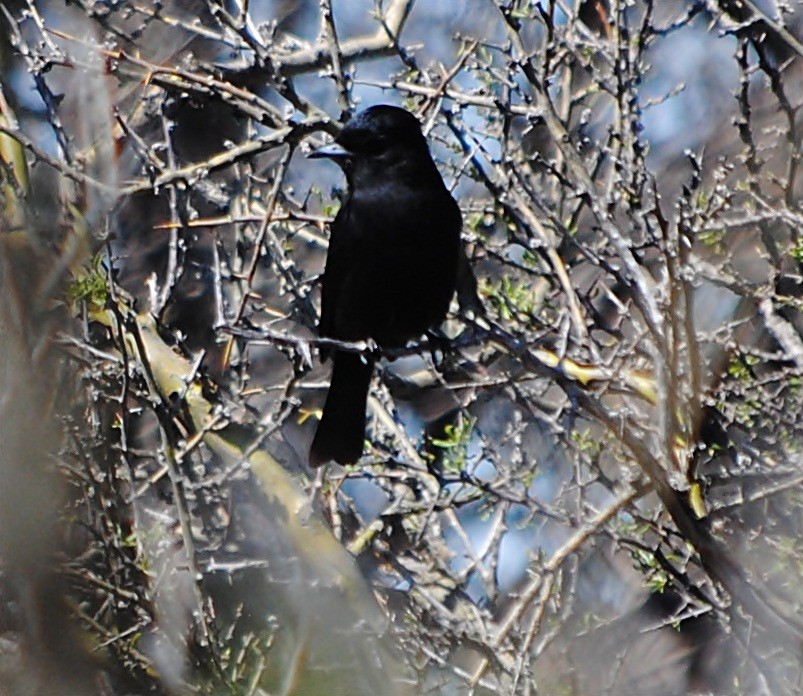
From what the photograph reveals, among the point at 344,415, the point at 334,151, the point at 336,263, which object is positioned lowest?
the point at 344,415

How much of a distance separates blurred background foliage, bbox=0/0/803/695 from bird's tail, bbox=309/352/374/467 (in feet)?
0.30

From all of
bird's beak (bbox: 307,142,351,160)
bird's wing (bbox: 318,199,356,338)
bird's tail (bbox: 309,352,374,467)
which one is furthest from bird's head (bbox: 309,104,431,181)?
bird's tail (bbox: 309,352,374,467)

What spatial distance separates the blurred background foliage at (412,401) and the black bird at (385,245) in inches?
5.0

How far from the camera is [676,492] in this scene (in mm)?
3072

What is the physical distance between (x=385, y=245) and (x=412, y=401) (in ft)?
6.08

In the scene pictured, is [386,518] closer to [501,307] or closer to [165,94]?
[501,307]

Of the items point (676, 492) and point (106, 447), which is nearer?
point (676, 492)

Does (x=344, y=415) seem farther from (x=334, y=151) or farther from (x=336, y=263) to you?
(x=334, y=151)

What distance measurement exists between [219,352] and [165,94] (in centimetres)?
229

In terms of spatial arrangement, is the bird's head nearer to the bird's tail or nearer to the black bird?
the black bird

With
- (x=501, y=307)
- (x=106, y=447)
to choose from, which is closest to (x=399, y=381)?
(x=501, y=307)

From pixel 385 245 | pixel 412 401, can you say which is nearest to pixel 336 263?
pixel 385 245

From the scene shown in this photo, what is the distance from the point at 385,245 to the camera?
4637 mm

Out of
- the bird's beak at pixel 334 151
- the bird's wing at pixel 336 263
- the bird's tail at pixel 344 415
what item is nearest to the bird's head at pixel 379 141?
the bird's beak at pixel 334 151
